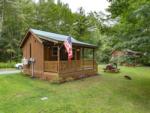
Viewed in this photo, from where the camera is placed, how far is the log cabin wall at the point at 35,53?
1724cm

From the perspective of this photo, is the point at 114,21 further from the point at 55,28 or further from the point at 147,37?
the point at 55,28

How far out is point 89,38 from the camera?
45.7 meters

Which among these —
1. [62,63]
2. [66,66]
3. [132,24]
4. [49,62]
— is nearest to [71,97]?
[62,63]

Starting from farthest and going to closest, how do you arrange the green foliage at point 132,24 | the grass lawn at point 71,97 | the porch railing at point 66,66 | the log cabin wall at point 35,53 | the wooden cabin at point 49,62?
the log cabin wall at point 35,53, the wooden cabin at point 49,62, the porch railing at point 66,66, the green foliage at point 132,24, the grass lawn at point 71,97

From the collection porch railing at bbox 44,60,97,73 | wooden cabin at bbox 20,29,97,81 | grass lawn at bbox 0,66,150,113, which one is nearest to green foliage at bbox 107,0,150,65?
grass lawn at bbox 0,66,150,113

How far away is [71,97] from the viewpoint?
11945 mm

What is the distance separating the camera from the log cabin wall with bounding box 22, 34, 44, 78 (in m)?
17.2

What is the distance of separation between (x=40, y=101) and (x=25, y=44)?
9.69m

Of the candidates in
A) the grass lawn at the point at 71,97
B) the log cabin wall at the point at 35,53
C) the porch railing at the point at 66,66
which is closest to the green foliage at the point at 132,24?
the grass lawn at the point at 71,97

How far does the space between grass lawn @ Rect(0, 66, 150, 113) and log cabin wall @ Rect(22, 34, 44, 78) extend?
5.70 feet

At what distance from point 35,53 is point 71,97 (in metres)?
7.44

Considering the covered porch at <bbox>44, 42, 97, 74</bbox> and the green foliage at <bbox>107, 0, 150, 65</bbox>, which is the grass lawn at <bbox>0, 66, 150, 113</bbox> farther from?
the green foliage at <bbox>107, 0, 150, 65</bbox>

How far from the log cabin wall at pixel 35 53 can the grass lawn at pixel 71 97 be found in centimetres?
174

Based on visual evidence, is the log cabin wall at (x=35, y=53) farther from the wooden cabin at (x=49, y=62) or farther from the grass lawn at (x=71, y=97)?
the grass lawn at (x=71, y=97)
